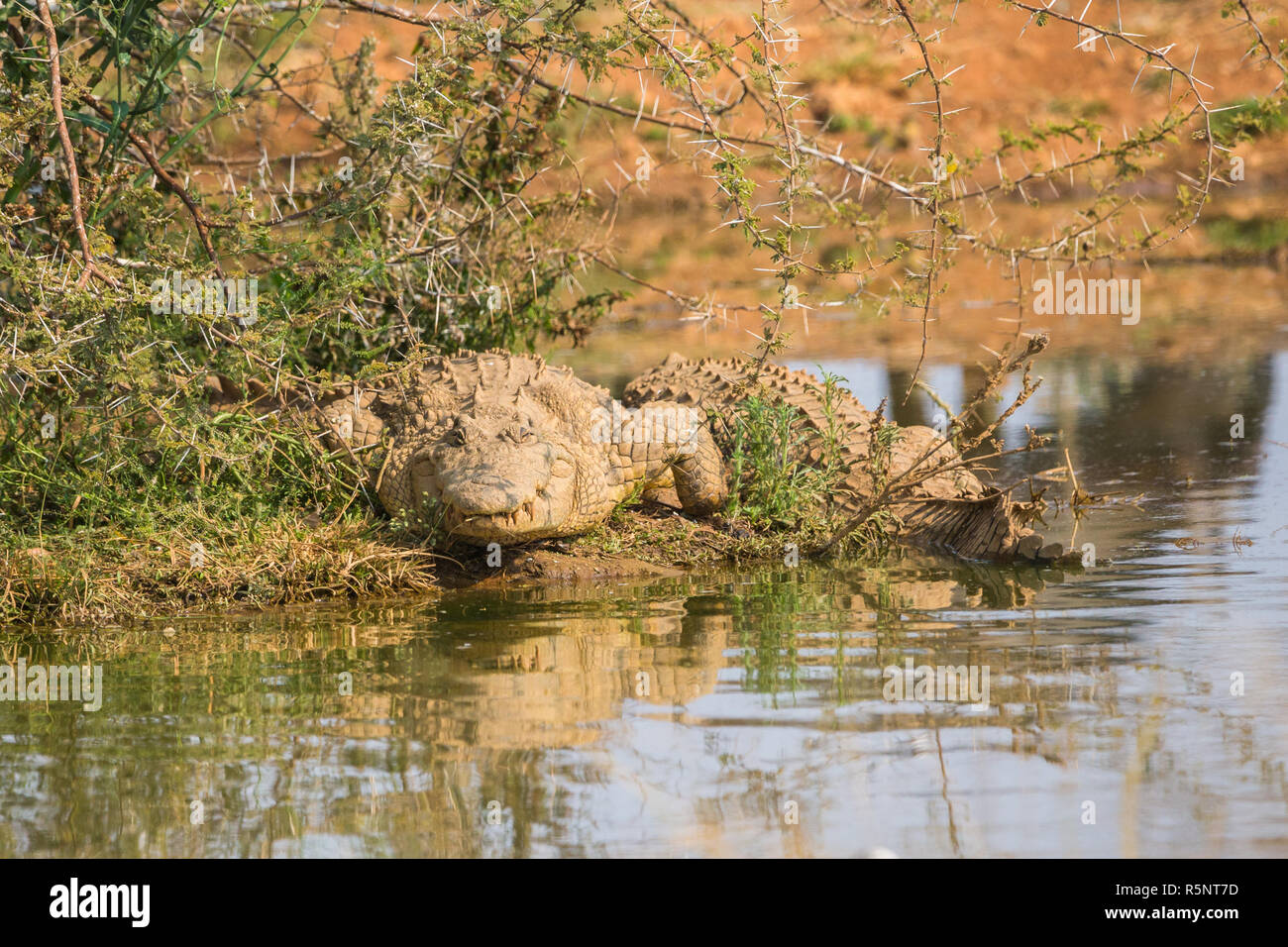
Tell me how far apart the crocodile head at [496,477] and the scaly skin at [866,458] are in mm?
1042

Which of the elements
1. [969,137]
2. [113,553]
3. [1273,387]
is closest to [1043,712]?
[113,553]

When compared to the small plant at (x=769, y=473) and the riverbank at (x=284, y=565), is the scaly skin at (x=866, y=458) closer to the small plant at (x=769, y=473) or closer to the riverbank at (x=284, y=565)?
the small plant at (x=769, y=473)

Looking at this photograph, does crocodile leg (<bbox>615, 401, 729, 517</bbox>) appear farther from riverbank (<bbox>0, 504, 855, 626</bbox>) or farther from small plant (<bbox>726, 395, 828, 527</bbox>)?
riverbank (<bbox>0, 504, 855, 626</bbox>)

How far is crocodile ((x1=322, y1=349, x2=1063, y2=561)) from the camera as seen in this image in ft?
20.3

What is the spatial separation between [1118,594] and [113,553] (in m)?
4.26

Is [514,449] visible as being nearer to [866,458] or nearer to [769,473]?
[769,473]

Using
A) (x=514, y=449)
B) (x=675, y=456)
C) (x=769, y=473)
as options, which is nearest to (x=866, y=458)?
(x=769, y=473)

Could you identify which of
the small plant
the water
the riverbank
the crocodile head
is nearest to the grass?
the riverbank

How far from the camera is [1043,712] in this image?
4.39 meters

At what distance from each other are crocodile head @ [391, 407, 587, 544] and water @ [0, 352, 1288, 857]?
13.4 inches

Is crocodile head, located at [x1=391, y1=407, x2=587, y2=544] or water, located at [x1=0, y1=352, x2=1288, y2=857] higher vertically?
crocodile head, located at [x1=391, y1=407, x2=587, y2=544]

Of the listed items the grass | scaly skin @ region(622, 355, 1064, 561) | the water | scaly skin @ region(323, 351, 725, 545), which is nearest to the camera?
the water
